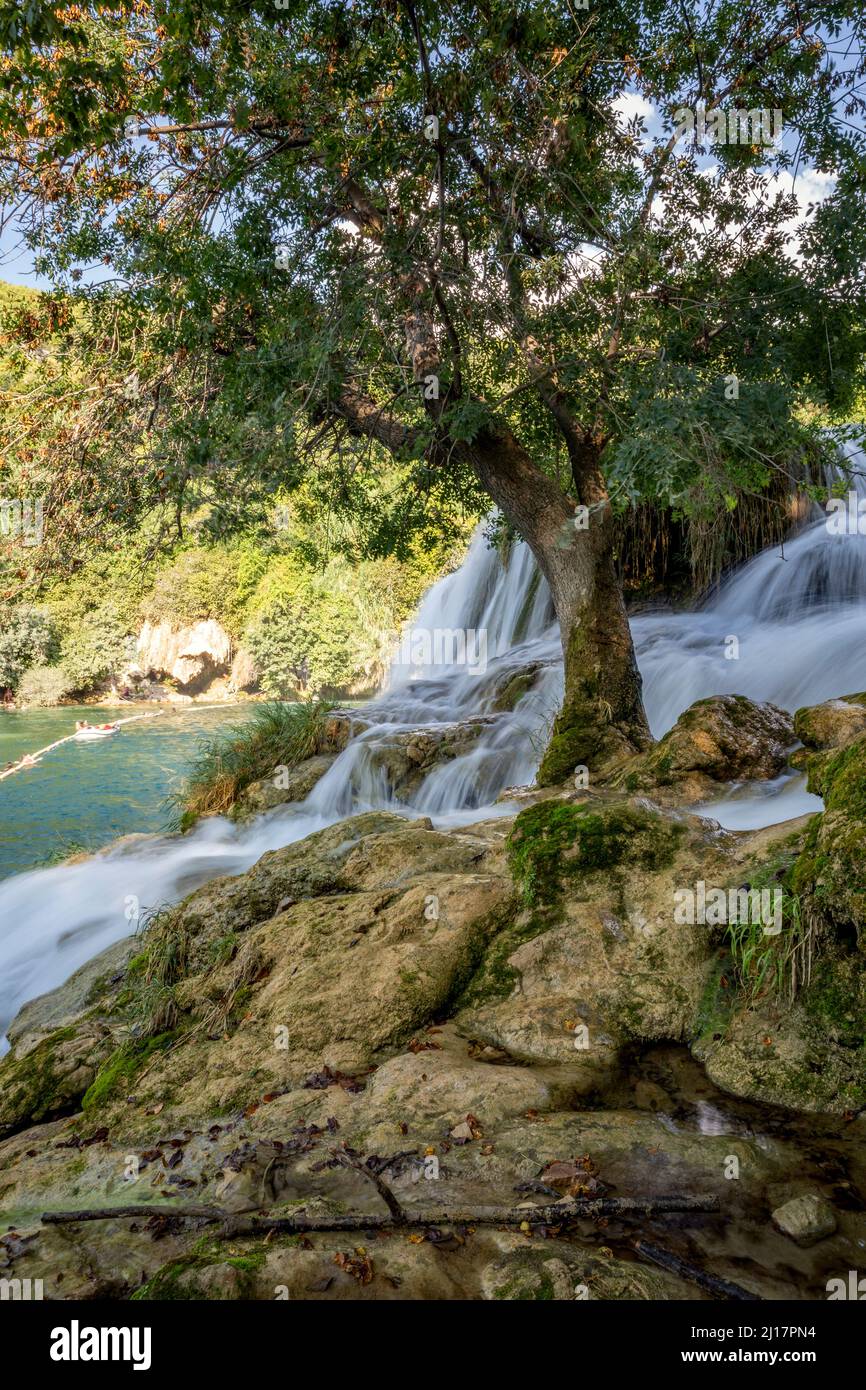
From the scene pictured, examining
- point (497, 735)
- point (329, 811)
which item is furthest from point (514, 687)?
point (329, 811)

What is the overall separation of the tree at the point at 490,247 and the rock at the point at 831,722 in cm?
167

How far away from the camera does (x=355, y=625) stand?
1099 inches

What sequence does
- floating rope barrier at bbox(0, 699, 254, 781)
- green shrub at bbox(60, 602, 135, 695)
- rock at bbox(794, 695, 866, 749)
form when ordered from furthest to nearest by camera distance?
green shrub at bbox(60, 602, 135, 695), floating rope barrier at bbox(0, 699, 254, 781), rock at bbox(794, 695, 866, 749)

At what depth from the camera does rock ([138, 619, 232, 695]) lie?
30.6 meters

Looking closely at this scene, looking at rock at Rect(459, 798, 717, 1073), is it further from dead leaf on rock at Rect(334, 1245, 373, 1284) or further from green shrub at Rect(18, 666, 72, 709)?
green shrub at Rect(18, 666, 72, 709)

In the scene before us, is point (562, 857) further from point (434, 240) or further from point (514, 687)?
point (514, 687)

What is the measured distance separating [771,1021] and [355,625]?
25.3 metres

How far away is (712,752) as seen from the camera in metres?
6.74

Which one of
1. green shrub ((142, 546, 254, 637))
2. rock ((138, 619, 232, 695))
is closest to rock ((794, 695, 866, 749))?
green shrub ((142, 546, 254, 637))

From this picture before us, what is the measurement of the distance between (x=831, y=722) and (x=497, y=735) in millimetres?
4574

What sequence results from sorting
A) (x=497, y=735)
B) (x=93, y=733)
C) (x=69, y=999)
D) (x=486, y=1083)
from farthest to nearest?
(x=93, y=733) < (x=497, y=735) < (x=69, y=999) < (x=486, y=1083)

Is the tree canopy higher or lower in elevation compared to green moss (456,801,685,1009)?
higher

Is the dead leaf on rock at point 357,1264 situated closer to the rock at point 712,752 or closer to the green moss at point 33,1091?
the green moss at point 33,1091

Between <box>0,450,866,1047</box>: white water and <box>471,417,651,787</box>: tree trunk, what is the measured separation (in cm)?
108
